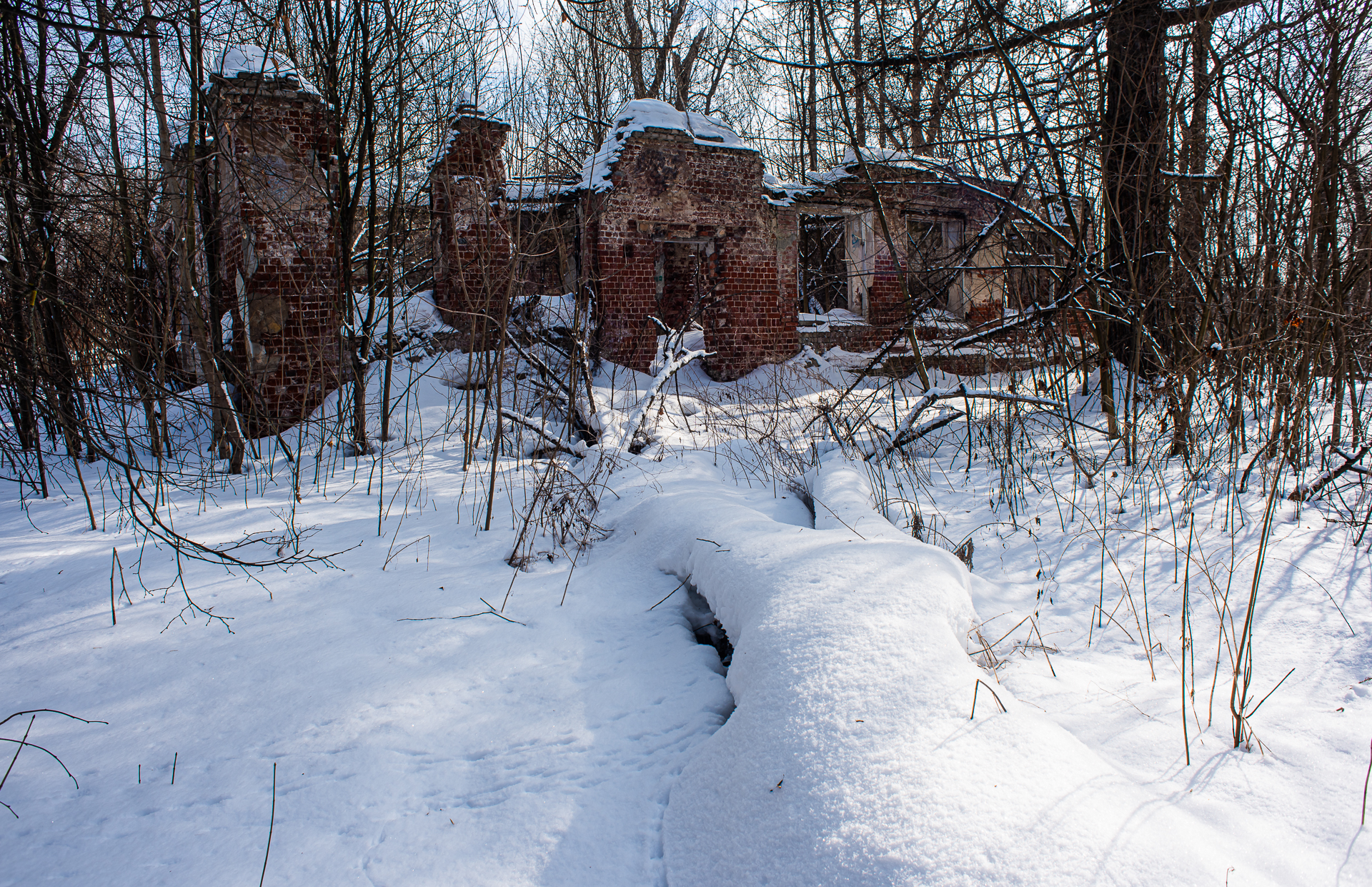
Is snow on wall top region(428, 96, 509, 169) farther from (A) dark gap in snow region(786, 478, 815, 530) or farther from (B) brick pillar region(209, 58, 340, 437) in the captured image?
(A) dark gap in snow region(786, 478, 815, 530)

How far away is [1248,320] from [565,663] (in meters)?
4.25

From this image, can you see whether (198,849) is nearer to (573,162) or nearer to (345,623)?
(345,623)

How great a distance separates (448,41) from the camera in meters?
6.02

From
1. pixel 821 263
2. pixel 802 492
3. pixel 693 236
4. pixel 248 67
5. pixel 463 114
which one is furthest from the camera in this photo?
pixel 821 263

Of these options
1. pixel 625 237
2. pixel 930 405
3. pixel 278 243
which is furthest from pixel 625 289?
pixel 930 405

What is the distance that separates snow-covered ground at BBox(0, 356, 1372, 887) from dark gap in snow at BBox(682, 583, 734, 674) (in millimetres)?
21

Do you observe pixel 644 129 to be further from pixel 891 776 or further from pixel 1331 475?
pixel 891 776

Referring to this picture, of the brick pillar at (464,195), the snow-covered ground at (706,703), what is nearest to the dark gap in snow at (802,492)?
the snow-covered ground at (706,703)

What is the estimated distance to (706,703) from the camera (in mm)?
2068

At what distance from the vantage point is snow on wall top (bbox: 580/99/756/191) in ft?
32.7

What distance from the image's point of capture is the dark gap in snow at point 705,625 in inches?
96.6

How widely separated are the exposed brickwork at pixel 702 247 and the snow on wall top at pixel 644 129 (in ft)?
0.29

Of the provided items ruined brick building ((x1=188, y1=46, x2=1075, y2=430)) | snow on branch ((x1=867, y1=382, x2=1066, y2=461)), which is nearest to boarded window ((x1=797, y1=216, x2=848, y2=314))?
ruined brick building ((x1=188, y1=46, x2=1075, y2=430))

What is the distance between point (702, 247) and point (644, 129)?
213cm
